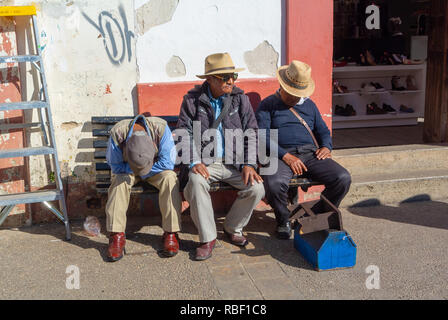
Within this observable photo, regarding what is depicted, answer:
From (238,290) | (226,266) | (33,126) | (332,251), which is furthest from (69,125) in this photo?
(332,251)

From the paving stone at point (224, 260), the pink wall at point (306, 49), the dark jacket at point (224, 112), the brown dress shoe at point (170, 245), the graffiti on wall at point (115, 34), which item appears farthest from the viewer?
the pink wall at point (306, 49)

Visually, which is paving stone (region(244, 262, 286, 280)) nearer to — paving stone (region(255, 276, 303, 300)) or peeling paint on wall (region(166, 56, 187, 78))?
paving stone (region(255, 276, 303, 300))

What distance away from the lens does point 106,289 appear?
3436mm

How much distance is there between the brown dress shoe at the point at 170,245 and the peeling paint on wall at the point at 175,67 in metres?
1.61

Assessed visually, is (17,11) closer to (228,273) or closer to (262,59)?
(262,59)

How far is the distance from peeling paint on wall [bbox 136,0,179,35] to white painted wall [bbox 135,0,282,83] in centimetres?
4

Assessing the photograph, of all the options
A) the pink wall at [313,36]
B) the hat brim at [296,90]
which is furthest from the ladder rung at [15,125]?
the pink wall at [313,36]

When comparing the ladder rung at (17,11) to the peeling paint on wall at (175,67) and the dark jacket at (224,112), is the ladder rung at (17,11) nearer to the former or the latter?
the peeling paint on wall at (175,67)

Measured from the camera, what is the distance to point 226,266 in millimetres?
3762

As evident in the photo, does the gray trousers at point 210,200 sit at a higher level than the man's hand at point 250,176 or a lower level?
lower

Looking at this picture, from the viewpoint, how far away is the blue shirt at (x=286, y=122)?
4.51 metres

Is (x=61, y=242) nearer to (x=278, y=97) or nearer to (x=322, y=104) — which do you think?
(x=278, y=97)

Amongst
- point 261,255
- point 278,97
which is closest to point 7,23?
point 278,97

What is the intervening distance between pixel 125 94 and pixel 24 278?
1.90 metres
